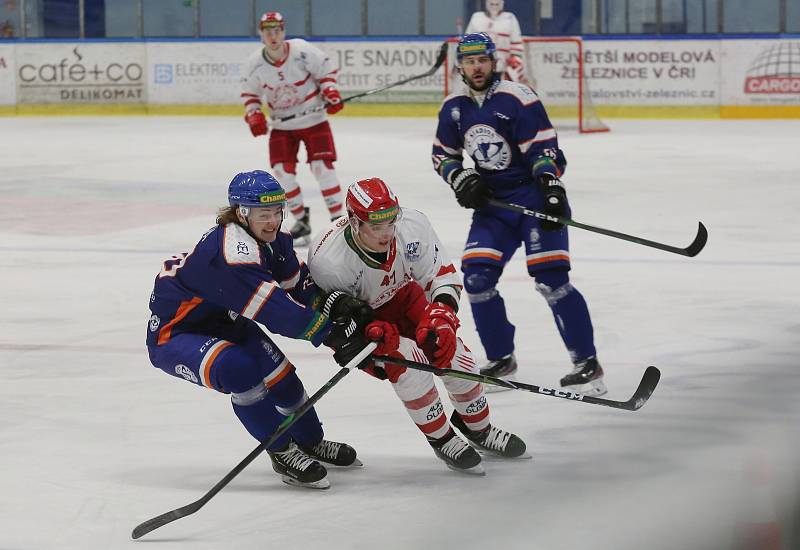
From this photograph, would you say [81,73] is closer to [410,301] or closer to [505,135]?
[505,135]

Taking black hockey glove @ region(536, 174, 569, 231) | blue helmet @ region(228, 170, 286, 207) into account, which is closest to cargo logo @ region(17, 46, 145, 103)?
black hockey glove @ region(536, 174, 569, 231)

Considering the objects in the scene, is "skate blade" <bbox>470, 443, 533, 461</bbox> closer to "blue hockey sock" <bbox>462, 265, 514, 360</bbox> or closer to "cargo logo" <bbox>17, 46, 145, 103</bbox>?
"blue hockey sock" <bbox>462, 265, 514, 360</bbox>

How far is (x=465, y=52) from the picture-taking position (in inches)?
160

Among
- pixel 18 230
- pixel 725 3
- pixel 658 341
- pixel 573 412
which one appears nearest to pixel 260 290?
pixel 573 412

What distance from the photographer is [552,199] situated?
393 cm

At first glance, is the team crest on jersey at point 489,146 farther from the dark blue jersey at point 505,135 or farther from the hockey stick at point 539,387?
the hockey stick at point 539,387

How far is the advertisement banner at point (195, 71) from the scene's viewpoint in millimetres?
16906

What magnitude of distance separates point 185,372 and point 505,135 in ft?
4.97

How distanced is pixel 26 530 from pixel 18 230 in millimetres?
5332

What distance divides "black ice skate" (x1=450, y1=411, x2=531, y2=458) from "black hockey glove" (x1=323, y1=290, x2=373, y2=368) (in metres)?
0.45

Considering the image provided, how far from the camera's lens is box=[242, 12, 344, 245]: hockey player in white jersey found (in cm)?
763

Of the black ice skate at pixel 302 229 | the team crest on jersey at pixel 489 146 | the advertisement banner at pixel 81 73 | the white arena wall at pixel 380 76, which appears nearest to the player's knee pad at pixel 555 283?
the team crest on jersey at pixel 489 146

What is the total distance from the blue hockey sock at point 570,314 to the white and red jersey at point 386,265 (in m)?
0.84

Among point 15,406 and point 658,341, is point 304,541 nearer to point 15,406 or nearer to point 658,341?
point 15,406
